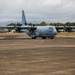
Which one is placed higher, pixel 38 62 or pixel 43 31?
pixel 38 62

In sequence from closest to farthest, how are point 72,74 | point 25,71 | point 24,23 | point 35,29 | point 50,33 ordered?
point 72,74 → point 25,71 → point 50,33 → point 35,29 → point 24,23

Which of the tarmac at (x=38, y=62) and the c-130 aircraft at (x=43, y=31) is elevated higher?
the tarmac at (x=38, y=62)

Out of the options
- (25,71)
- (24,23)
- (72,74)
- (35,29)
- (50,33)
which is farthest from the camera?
(24,23)

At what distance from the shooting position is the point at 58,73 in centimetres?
1359

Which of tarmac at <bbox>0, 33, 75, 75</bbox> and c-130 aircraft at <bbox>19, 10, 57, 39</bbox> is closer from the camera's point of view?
tarmac at <bbox>0, 33, 75, 75</bbox>

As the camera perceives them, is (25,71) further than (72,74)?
Yes

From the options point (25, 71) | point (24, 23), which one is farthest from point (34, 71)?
point (24, 23)

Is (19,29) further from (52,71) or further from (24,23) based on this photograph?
(52,71)

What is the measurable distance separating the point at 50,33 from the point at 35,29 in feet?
18.6

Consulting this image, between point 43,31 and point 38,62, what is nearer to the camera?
point 38,62

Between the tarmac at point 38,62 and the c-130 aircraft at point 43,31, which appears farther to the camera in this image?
the c-130 aircraft at point 43,31

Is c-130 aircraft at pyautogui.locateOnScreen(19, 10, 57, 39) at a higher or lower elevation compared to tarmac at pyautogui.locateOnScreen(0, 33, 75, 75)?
lower

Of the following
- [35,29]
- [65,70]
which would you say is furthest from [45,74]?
[35,29]

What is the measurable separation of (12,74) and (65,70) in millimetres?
2585
